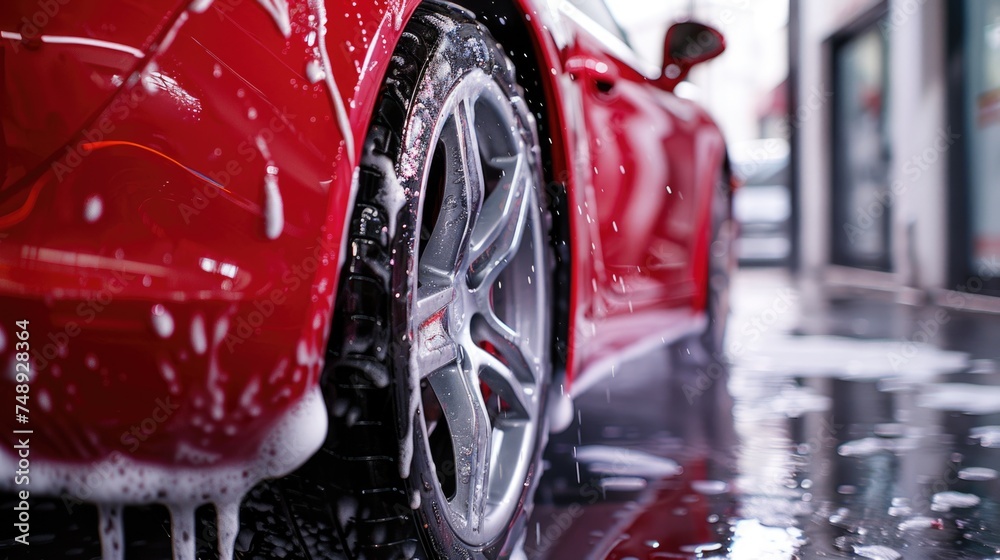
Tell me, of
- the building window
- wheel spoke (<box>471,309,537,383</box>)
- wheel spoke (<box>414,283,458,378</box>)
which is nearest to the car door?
wheel spoke (<box>471,309,537,383</box>)

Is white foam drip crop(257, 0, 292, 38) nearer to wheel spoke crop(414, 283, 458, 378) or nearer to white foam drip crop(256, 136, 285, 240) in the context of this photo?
white foam drip crop(256, 136, 285, 240)

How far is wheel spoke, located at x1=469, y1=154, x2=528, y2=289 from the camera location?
4.74 feet

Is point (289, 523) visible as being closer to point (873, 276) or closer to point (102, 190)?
point (102, 190)

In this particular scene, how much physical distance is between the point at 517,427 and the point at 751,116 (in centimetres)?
1637

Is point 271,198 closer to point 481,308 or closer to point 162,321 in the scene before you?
point 162,321

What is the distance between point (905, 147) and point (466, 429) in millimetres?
7978

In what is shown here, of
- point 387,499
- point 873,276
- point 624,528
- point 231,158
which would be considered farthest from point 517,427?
Answer: point 873,276

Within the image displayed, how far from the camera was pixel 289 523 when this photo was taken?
3.29 feet

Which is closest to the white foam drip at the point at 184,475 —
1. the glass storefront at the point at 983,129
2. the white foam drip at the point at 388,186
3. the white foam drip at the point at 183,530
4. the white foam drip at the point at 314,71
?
the white foam drip at the point at 183,530

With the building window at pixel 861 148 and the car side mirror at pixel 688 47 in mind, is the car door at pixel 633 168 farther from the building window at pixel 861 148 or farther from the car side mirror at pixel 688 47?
the building window at pixel 861 148

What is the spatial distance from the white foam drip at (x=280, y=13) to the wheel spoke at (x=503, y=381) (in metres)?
0.61

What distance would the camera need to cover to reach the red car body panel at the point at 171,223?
0.89 metres

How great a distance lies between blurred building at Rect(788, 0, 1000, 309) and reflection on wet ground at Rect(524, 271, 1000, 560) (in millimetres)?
3696

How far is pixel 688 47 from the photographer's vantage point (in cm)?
266
